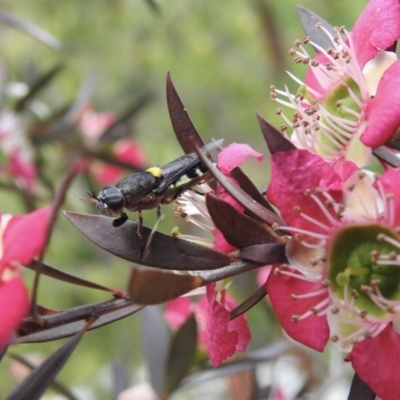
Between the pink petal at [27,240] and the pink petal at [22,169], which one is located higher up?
the pink petal at [27,240]

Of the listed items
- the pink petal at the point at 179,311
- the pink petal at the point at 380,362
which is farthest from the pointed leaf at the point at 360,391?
the pink petal at the point at 179,311

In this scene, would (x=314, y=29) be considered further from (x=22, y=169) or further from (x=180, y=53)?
(x=180, y=53)

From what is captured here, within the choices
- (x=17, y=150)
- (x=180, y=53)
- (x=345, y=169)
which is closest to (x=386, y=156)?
(x=345, y=169)

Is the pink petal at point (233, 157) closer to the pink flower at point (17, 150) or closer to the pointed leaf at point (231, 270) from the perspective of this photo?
the pointed leaf at point (231, 270)

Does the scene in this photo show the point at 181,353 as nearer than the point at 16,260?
No

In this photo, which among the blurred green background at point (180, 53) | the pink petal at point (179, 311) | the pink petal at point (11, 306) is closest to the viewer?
the pink petal at point (11, 306)

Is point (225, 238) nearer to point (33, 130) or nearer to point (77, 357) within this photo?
point (33, 130)
